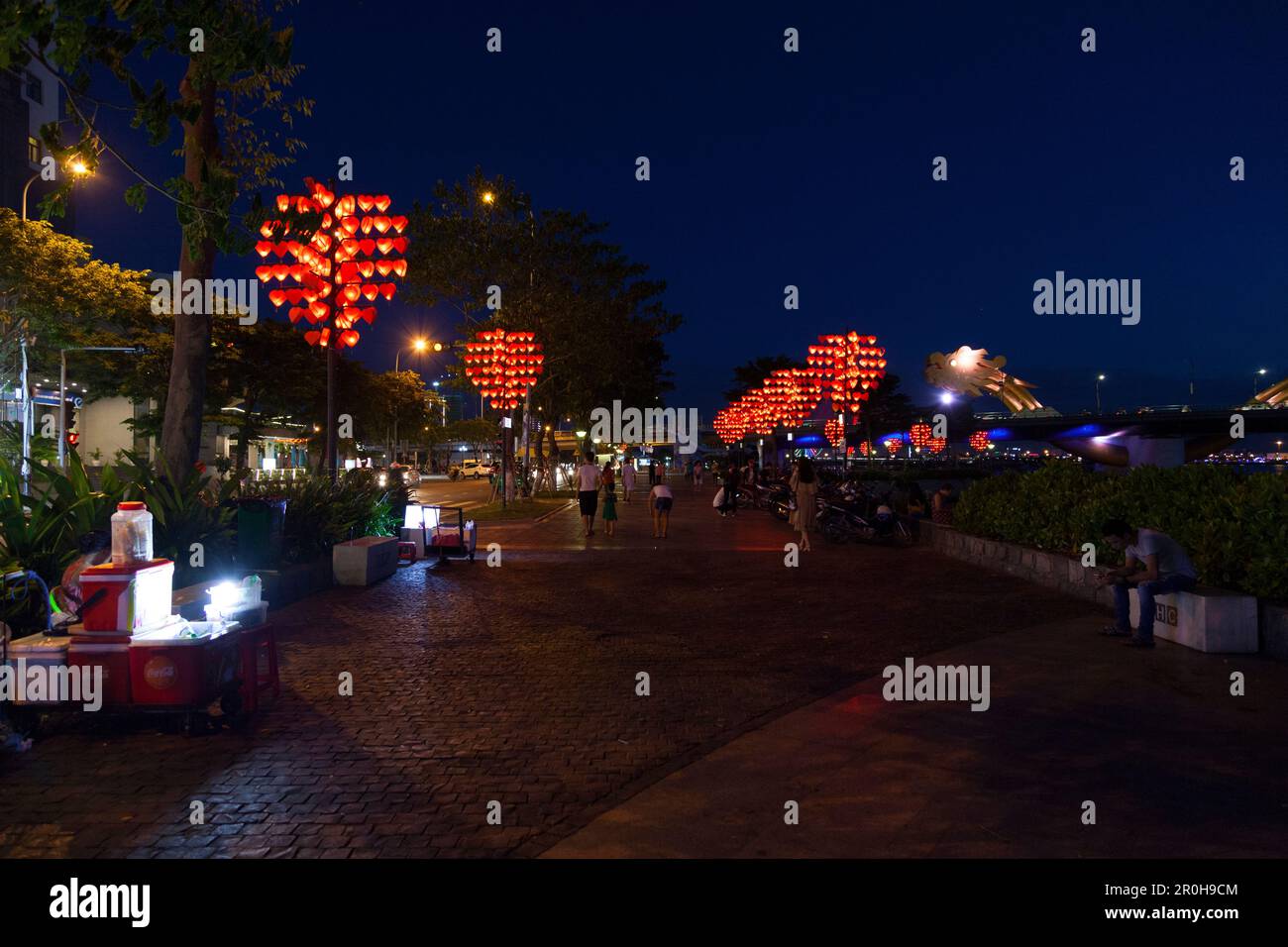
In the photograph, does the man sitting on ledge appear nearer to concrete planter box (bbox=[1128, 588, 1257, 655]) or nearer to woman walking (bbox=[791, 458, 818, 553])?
concrete planter box (bbox=[1128, 588, 1257, 655])

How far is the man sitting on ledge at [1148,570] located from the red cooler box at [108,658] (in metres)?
8.17

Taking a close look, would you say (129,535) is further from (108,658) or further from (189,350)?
(189,350)

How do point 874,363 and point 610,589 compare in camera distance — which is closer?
point 610,589

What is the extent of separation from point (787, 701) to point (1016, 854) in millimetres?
2908

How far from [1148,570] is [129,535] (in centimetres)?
851

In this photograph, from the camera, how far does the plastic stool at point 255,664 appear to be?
6.36 m

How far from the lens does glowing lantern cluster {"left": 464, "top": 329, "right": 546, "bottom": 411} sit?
31.5 meters

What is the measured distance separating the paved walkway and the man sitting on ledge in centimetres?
40

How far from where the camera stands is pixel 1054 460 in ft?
47.3

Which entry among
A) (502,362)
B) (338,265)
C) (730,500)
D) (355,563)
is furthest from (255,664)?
(502,362)

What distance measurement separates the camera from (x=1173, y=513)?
1037 cm
